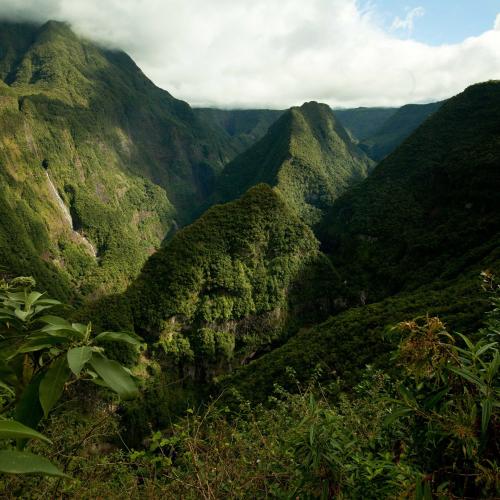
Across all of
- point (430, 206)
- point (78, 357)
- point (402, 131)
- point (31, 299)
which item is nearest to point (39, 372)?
point (78, 357)

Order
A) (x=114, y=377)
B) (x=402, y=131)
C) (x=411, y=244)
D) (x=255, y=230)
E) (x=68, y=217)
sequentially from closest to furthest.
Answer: (x=114, y=377) → (x=255, y=230) → (x=411, y=244) → (x=68, y=217) → (x=402, y=131)

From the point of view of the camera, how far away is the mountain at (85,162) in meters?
84.1

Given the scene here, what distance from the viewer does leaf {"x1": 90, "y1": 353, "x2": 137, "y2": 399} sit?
114 centimetres

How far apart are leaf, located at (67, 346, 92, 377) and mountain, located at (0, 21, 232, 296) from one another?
60158 mm

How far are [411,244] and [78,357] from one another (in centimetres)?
5346

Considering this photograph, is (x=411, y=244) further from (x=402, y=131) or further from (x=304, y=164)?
(x=402, y=131)


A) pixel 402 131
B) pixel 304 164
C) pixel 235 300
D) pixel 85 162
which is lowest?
pixel 235 300

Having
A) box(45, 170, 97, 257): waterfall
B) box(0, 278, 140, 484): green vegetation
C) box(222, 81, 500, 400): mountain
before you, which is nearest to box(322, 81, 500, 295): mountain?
box(222, 81, 500, 400): mountain

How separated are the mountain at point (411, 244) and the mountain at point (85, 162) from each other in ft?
150

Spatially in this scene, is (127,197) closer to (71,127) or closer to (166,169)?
(71,127)

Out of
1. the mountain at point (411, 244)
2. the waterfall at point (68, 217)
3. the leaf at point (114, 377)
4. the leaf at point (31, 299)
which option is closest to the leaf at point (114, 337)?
the leaf at point (114, 377)

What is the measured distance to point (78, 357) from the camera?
108 centimetres

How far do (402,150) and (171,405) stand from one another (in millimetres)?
62110

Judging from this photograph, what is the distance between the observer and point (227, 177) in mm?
148500
